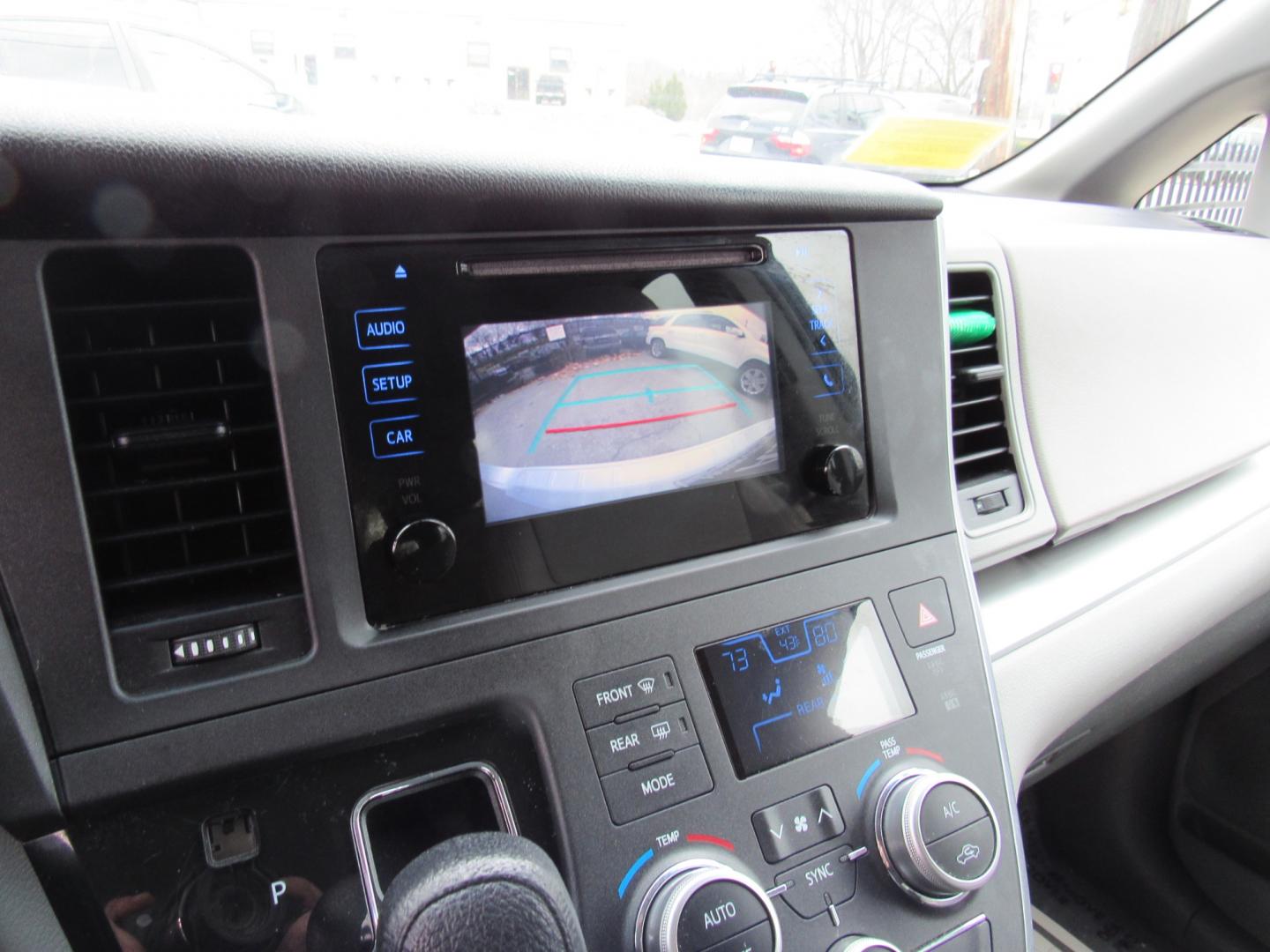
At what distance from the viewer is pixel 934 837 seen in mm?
916

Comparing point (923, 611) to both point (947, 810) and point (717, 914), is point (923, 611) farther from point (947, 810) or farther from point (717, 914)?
point (717, 914)

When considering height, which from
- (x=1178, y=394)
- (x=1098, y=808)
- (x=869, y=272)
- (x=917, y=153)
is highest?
(x=917, y=153)

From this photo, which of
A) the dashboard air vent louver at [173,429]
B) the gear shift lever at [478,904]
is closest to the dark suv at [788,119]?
the dashboard air vent louver at [173,429]

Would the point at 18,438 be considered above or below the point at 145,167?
below

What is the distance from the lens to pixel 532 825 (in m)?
0.83

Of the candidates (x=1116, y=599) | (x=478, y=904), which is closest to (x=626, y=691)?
(x=478, y=904)

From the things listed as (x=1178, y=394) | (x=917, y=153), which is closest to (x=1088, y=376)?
(x=1178, y=394)

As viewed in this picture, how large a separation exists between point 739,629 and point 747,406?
23 centimetres

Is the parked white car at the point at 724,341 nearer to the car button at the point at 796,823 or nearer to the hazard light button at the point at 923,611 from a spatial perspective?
the hazard light button at the point at 923,611

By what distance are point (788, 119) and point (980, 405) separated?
0.58 metres

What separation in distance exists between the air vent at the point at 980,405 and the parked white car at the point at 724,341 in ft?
1.54

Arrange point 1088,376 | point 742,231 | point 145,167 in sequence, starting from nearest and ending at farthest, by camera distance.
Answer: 1. point 145,167
2. point 742,231
3. point 1088,376

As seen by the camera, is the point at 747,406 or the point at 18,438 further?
the point at 747,406

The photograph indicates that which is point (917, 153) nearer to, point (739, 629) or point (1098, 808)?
point (739, 629)
